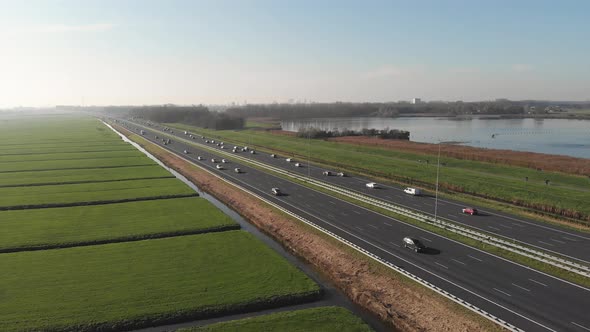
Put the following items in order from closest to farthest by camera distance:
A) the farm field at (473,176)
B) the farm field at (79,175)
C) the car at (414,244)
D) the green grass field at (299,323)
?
Answer: the green grass field at (299,323) → the car at (414,244) → the farm field at (473,176) → the farm field at (79,175)

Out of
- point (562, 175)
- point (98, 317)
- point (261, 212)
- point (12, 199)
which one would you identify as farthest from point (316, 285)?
point (562, 175)

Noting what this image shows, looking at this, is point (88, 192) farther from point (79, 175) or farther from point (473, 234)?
point (473, 234)

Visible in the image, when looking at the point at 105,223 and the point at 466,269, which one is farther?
the point at 105,223

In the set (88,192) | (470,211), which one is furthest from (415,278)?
Answer: (88,192)

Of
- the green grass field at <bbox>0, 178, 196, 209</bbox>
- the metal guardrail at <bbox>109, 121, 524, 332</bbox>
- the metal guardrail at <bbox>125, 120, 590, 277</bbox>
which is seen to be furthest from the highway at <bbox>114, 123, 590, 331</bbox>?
the green grass field at <bbox>0, 178, 196, 209</bbox>

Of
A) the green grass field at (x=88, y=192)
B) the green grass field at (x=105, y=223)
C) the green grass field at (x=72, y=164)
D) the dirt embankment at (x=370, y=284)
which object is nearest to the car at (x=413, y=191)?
the dirt embankment at (x=370, y=284)

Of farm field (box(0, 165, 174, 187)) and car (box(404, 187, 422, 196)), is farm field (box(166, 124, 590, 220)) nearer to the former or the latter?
car (box(404, 187, 422, 196))

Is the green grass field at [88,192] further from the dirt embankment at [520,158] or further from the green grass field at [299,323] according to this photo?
the dirt embankment at [520,158]
